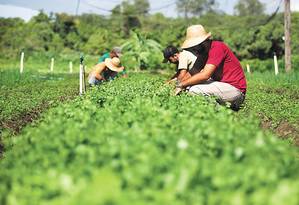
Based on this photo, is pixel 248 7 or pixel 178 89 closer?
pixel 178 89

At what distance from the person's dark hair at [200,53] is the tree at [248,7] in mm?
62264

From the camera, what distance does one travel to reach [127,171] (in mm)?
2461

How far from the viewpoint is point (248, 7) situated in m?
72.4

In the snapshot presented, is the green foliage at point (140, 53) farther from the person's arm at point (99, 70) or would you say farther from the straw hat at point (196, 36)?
the straw hat at point (196, 36)

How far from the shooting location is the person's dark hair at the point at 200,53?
7570 millimetres

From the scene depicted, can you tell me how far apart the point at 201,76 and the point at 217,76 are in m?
0.79

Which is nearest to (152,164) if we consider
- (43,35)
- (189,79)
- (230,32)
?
(189,79)

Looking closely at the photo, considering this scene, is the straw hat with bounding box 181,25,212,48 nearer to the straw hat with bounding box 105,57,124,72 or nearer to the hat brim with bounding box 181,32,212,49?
the hat brim with bounding box 181,32,212,49

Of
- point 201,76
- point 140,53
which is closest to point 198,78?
point 201,76

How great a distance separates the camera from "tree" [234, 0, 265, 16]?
228 ft

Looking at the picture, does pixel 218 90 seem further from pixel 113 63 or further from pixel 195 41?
pixel 113 63

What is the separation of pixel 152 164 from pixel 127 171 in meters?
0.17

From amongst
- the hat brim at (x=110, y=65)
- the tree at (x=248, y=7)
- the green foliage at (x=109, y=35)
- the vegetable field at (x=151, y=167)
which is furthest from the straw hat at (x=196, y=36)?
the tree at (x=248, y=7)

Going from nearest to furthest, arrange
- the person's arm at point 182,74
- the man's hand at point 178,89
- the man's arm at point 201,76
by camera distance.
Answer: the man's arm at point 201,76, the man's hand at point 178,89, the person's arm at point 182,74
